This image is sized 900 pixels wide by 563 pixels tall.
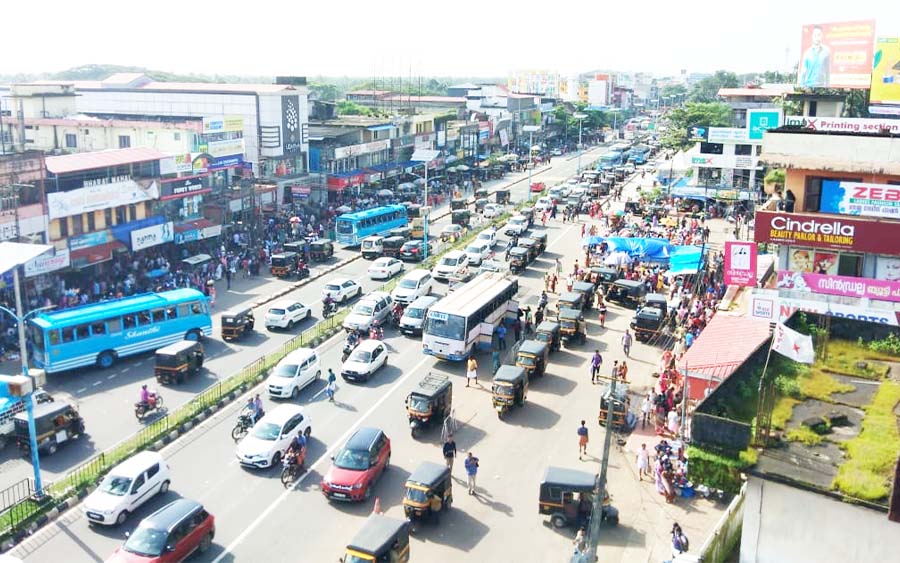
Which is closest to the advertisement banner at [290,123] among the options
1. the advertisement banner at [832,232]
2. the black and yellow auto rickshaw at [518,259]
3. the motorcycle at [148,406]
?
the black and yellow auto rickshaw at [518,259]

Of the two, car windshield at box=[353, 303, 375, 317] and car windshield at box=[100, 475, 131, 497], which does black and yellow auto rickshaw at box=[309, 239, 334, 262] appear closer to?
car windshield at box=[353, 303, 375, 317]

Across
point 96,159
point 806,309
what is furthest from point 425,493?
point 96,159

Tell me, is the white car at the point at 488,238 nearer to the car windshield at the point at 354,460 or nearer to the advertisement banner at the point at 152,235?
the advertisement banner at the point at 152,235

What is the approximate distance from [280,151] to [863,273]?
45899 millimetres

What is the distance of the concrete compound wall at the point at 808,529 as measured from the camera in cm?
1312

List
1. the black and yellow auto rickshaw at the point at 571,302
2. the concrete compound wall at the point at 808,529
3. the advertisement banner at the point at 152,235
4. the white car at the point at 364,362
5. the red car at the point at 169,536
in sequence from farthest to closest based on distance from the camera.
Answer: the advertisement banner at the point at 152,235, the black and yellow auto rickshaw at the point at 571,302, the white car at the point at 364,362, the red car at the point at 169,536, the concrete compound wall at the point at 808,529

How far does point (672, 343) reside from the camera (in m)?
34.5

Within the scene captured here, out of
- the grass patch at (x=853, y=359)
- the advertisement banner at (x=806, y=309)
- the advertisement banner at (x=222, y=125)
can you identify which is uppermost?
the advertisement banner at (x=222, y=125)

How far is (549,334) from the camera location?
32219mm

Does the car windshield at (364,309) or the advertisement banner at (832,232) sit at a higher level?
the advertisement banner at (832,232)

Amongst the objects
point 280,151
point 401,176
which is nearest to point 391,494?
point 280,151

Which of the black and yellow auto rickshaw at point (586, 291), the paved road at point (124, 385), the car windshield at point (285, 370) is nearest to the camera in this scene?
the paved road at point (124, 385)

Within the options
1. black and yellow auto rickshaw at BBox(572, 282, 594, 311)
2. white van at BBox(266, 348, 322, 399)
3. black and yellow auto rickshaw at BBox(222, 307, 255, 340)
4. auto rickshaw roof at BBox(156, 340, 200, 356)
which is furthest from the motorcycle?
black and yellow auto rickshaw at BBox(572, 282, 594, 311)

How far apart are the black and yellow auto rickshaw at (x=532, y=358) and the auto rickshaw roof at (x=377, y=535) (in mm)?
12174
